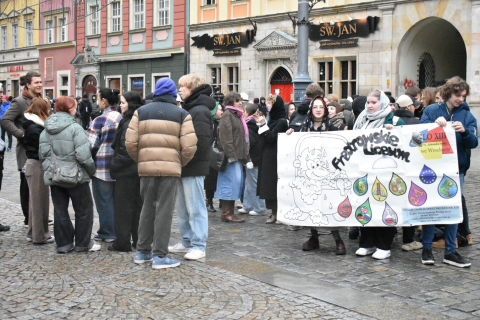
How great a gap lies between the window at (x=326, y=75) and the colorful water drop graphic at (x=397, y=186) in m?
17.4

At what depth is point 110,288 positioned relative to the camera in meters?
5.75

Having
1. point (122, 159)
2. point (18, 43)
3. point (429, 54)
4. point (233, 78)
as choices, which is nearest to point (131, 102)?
point (122, 159)

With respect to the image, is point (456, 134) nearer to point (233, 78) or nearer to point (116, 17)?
point (233, 78)

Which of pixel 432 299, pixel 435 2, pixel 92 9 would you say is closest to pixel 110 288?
pixel 432 299

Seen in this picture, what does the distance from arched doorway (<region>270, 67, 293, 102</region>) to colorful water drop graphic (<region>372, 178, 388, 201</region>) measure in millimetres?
18773

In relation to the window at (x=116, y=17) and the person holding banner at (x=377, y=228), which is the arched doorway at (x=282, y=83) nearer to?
the window at (x=116, y=17)

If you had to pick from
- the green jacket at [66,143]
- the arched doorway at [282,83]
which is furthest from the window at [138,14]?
the green jacket at [66,143]

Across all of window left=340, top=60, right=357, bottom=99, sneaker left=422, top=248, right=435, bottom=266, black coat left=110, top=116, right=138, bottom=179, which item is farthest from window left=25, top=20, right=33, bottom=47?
sneaker left=422, top=248, right=435, bottom=266

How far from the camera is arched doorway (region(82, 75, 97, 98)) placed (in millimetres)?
34812

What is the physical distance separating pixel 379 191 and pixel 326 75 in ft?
57.5

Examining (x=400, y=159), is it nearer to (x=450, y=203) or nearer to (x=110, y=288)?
(x=450, y=203)

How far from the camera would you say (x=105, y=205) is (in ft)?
25.5

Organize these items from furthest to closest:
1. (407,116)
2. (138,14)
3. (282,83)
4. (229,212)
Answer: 1. (138,14)
2. (282,83)
3. (229,212)
4. (407,116)

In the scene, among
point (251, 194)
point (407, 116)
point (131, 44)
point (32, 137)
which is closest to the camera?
point (32, 137)
